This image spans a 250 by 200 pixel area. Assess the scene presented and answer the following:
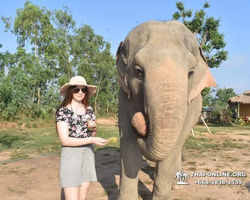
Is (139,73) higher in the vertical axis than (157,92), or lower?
higher

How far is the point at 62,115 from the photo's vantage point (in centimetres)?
249

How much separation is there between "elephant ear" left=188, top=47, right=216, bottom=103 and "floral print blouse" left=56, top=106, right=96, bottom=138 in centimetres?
118

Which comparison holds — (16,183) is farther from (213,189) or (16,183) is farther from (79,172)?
(213,189)

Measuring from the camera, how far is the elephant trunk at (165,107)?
2.04 metres

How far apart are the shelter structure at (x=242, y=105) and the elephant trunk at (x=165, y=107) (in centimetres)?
2142

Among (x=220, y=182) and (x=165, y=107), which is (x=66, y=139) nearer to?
(x=165, y=107)

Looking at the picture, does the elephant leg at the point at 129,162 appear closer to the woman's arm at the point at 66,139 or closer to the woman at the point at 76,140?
the woman at the point at 76,140

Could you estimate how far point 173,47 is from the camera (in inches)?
95.1

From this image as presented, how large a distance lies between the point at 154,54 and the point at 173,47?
247 mm

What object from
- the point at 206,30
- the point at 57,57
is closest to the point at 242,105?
the point at 206,30

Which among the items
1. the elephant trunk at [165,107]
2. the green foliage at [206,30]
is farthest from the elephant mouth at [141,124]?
the green foliage at [206,30]

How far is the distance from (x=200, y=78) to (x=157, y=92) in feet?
3.23

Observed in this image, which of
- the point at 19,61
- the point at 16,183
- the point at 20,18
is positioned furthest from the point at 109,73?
the point at 16,183

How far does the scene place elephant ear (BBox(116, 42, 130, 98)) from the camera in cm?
277
